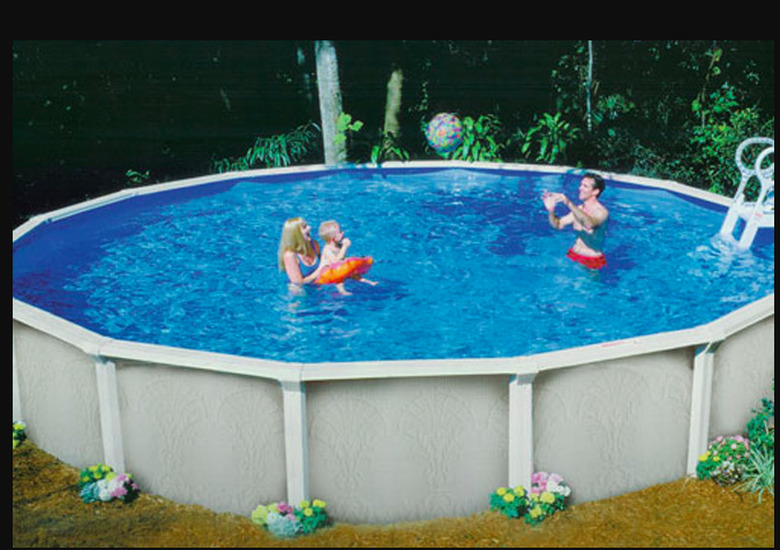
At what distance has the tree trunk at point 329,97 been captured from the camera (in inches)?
593

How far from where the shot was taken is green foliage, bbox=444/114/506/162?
15305 mm

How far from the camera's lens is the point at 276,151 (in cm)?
1614

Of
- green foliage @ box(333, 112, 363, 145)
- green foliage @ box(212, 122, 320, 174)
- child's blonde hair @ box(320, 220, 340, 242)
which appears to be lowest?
child's blonde hair @ box(320, 220, 340, 242)

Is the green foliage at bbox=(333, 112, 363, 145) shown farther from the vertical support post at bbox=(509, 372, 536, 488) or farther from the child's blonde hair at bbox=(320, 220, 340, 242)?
the vertical support post at bbox=(509, 372, 536, 488)

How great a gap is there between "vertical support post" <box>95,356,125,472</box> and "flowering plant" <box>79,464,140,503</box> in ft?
0.30

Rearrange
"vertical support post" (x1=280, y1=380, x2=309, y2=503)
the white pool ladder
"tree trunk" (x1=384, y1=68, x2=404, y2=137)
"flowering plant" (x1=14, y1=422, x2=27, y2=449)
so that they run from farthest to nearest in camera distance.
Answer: "tree trunk" (x1=384, y1=68, x2=404, y2=137) → the white pool ladder → "flowering plant" (x1=14, y1=422, x2=27, y2=449) → "vertical support post" (x1=280, y1=380, x2=309, y2=503)

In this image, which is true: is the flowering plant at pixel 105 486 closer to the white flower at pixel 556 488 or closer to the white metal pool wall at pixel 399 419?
the white metal pool wall at pixel 399 419

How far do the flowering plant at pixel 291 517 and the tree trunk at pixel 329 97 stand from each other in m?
9.08

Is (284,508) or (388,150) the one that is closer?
(284,508)

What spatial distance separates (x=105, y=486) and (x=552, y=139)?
35.3 ft

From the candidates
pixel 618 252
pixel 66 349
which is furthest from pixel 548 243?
pixel 66 349

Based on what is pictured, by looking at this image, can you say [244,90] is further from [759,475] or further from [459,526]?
[759,475]

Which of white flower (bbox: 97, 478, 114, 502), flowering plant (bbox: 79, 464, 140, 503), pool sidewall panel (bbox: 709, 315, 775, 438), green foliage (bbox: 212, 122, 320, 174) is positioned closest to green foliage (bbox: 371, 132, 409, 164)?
green foliage (bbox: 212, 122, 320, 174)

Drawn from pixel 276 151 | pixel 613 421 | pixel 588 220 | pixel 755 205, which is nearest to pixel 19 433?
pixel 613 421
